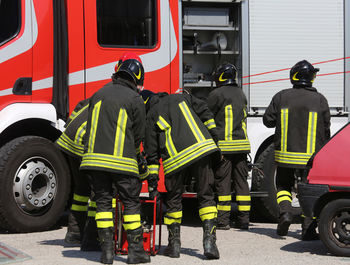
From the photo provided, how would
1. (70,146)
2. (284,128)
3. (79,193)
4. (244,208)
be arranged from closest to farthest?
(70,146) → (79,193) → (284,128) → (244,208)

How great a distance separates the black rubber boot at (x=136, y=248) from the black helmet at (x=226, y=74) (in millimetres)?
2953

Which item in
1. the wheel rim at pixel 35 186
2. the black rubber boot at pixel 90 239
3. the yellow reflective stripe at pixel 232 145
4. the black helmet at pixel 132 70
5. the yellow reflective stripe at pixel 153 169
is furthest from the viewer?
the yellow reflective stripe at pixel 232 145

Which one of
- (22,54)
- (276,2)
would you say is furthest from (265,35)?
(22,54)

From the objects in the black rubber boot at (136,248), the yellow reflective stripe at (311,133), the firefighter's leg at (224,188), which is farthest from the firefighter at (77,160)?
the yellow reflective stripe at (311,133)

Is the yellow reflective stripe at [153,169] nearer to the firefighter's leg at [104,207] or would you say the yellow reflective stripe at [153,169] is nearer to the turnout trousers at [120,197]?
the turnout trousers at [120,197]

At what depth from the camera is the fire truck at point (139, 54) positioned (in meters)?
7.38

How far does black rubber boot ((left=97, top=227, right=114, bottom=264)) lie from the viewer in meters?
5.61

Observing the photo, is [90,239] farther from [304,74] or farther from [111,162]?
[304,74]

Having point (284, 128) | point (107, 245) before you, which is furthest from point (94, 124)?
point (284, 128)

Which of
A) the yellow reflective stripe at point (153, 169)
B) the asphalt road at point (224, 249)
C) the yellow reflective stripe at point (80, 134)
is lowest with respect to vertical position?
the asphalt road at point (224, 249)

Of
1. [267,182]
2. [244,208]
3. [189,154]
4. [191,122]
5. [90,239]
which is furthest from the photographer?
[267,182]

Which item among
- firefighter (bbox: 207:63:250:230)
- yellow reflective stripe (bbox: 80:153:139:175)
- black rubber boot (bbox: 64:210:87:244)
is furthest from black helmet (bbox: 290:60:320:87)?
black rubber boot (bbox: 64:210:87:244)

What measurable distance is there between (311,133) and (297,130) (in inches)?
6.1

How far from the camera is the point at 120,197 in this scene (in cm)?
581
